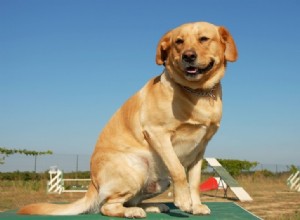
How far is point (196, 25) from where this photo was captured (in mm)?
4082

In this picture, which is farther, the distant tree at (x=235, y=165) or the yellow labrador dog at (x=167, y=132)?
the distant tree at (x=235, y=165)

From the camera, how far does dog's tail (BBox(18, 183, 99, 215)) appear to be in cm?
413

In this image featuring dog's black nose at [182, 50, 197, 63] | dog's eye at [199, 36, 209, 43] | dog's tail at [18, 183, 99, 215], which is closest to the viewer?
dog's black nose at [182, 50, 197, 63]

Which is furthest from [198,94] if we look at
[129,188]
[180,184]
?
[129,188]

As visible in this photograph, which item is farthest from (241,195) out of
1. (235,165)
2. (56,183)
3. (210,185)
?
(235,165)

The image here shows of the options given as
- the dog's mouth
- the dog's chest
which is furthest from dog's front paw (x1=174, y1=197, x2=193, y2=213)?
the dog's mouth

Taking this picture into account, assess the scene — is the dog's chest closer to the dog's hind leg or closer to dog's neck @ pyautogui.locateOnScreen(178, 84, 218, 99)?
dog's neck @ pyautogui.locateOnScreen(178, 84, 218, 99)

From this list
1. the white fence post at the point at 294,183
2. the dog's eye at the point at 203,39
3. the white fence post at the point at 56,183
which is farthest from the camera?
the white fence post at the point at 294,183

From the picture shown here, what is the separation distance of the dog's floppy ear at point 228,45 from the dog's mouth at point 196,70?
0.21 m

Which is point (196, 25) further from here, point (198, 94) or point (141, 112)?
point (141, 112)

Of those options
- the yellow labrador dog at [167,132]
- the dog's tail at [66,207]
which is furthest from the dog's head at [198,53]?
the dog's tail at [66,207]

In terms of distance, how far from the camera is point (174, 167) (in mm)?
3900

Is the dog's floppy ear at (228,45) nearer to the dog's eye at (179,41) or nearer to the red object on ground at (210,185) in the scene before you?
the dog's eye at (179,41)

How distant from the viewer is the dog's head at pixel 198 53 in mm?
3875
